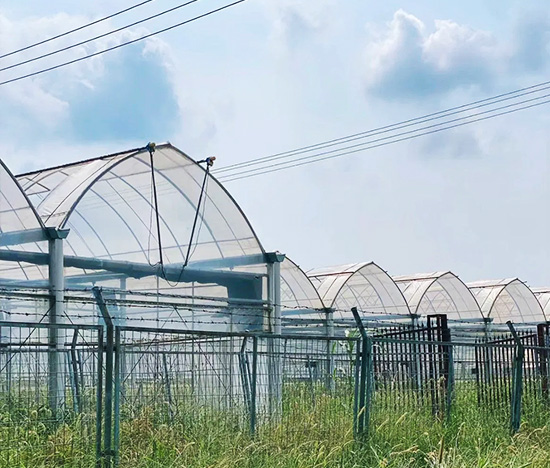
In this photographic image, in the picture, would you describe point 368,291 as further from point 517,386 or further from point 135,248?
point 517,386

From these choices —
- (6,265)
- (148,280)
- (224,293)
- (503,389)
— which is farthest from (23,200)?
(503,389)

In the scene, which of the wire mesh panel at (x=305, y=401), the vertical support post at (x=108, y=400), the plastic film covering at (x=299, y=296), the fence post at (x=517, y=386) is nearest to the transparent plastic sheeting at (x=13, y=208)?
the wire mesh panel at (x=305, y=401)

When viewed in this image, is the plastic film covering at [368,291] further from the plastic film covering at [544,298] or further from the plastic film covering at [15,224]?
the plastic film covering at [544,298]

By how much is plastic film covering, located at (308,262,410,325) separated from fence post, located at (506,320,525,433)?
13.0 m

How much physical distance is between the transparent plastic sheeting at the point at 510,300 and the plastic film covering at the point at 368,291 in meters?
6.26

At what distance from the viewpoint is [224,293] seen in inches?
644

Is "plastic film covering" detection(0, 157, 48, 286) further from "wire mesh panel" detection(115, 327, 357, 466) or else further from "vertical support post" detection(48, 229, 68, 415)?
"wire mesh panel" detection(115, 327, 357, 466)

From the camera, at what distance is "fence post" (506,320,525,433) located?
11141 mm

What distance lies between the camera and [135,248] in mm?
15359

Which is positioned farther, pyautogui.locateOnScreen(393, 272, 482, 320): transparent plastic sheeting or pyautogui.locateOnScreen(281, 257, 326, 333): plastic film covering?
pyautogui.locateOnScreen(393, 272, 482, 320): transparent plastic sheeting

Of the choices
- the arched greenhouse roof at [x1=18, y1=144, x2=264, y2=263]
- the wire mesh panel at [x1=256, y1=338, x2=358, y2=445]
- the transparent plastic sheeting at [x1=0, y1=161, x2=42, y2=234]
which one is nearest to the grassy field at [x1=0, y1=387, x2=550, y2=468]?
the wire mesh panel at [x1=256, y1=338, x2=358, y2=445]

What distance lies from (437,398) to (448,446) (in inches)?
53.8

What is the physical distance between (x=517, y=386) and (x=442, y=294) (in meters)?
16.6

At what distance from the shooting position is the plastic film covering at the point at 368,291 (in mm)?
24609
